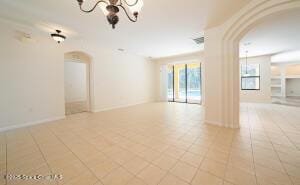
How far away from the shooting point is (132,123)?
413 centimetres

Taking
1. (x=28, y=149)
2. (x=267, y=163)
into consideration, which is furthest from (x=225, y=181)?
(x=28, y=149)

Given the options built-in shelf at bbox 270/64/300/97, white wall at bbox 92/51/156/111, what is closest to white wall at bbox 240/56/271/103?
built-in shelf at bbox 270/64/300/97

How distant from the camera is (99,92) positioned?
596 cm

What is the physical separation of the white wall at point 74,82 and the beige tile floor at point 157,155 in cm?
549

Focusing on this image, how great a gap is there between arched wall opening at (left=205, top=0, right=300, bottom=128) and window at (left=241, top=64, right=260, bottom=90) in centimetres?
594

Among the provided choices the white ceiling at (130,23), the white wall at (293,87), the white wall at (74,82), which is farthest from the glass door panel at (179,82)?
the white wall at (293,87)

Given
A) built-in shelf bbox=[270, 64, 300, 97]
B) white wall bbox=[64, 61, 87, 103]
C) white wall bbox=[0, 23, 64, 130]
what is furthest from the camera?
built-in shelf bbox=[270, 64, 300, 97]

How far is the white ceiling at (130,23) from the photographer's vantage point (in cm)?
274

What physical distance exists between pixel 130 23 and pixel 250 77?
825cm

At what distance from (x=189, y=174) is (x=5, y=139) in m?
3.99

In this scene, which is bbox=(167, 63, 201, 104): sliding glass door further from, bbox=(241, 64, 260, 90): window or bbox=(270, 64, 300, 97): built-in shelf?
bbox=(270, 64, 300, 97): built-in shelf

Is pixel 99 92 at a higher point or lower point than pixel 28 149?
higher

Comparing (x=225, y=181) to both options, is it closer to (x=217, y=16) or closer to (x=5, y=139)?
(x=217, y=16)

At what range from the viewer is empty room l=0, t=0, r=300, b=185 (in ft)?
6.14
